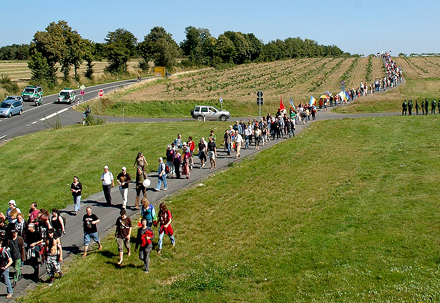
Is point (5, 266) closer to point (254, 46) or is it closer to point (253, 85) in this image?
point (253, 85)

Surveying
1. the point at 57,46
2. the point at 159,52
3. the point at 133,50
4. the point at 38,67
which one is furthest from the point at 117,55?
the point at 38,67

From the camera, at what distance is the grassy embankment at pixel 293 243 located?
9.84 meters

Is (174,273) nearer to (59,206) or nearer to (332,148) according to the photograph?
(59,206)

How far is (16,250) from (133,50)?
326 ft

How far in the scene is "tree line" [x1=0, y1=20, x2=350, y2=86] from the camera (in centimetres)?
6462

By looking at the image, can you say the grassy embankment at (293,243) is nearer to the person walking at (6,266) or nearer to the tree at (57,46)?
the person walking at (6,266)

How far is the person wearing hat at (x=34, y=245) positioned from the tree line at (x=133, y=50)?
58401 mm

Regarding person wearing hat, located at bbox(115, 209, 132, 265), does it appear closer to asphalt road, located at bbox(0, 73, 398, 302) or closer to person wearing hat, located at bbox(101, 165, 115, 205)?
asphalt road, located at bbox(0, 73, 398, 302)

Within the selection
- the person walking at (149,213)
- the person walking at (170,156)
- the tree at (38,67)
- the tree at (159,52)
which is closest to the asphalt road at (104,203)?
the person walking at (170,156)

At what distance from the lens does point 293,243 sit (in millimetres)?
12359

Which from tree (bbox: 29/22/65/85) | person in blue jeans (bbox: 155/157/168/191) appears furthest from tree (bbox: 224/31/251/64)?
person in blue jeans (bbox: 155/157/168/191)

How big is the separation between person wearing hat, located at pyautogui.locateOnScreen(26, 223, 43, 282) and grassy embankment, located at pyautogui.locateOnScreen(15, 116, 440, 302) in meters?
0.78

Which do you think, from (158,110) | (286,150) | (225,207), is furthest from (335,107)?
(225,207)

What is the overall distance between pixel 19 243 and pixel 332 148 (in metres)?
19.4
